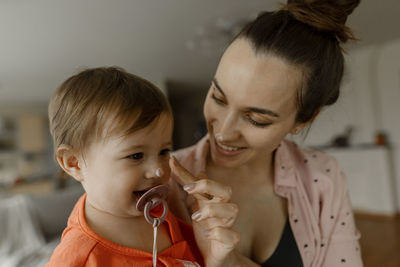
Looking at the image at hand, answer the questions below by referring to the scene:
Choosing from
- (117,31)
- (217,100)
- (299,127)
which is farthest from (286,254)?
(117,31)

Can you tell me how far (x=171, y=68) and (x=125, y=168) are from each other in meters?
5.42

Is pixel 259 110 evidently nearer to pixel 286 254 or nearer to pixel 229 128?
pixel 229 128

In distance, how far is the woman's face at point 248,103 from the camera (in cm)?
78

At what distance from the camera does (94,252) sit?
59 cm

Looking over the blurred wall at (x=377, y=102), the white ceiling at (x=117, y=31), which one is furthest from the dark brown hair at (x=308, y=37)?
the blurred wall at (x=377, y=102)

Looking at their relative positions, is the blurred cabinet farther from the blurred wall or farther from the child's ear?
the child's ear

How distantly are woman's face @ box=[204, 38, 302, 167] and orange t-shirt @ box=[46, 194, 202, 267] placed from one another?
0.31 meters

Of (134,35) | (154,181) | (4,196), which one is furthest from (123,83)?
(4,196)

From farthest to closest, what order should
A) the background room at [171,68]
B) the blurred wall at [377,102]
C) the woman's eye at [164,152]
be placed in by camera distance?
the blurred wall at [377,102]
the background room at [171,68]
the woman's eye at [164,152]

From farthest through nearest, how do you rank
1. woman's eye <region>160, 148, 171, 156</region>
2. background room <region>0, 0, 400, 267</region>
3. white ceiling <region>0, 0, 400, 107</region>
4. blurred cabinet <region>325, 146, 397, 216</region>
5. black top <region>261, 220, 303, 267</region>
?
1. blurred cabinet <region>325, 146, 397, 216</region>
2. white ceiling <region>0, 0, 400, 107</region>
3. background room <region>0, 0, 400, 267</region>
4. black top <region>261, 220, 303, 267</region>
5. woman's eye <region>160, 148, 171, 156</region>

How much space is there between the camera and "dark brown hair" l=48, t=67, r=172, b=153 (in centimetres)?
63

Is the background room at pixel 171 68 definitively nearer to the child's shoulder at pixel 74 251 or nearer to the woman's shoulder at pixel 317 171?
the woman's shoulder at pixel 317 171

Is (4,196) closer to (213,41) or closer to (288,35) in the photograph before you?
(213,41)

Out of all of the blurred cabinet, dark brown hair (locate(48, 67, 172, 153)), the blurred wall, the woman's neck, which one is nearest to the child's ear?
dark brown hair (locate(48, 67, 172, 153))
